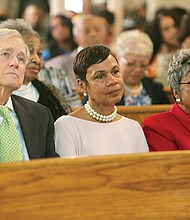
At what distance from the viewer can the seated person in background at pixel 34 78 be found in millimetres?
4078

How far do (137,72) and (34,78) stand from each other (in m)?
1.14

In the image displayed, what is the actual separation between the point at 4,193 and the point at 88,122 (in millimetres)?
1260

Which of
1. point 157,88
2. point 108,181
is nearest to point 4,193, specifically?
point 108,181

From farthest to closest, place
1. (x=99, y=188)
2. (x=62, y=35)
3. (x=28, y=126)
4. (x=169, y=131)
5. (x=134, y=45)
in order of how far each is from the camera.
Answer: (x=62, y=35)
(x=134, y=45)
(x=169, y=131)
(x=28, y=126)
(x=99, y=188)

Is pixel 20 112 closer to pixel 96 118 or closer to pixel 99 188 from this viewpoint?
pixel 96 118

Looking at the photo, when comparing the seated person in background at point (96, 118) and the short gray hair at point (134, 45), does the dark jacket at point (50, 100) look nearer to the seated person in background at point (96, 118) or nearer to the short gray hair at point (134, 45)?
the seated person in background at point (96, 118)

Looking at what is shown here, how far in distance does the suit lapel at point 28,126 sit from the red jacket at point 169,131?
75 cm

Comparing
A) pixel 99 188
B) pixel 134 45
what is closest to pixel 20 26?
pixel 134 45

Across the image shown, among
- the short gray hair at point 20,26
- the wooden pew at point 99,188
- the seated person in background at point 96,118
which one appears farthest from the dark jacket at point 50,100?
the wooden pew at point 99,188

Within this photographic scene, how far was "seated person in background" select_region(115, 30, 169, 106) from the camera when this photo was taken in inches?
199

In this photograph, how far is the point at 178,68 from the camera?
150 inches

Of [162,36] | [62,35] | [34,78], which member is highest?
[34,78]

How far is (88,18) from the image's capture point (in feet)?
20.9

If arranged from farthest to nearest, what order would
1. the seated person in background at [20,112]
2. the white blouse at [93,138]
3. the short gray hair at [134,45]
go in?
the short gray hair at [134,45] → the white blouse at [93,138] → the seated person in background at [20,112]
